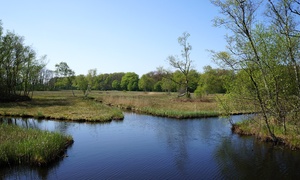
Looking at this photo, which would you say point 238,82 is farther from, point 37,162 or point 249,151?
point 37,162

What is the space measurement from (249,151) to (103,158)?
9813 millimetres

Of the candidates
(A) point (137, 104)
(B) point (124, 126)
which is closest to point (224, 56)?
(B) point (124, 126)

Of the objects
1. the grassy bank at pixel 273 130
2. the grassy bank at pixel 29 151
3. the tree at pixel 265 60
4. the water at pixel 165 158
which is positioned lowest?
the water at pixel 165 158

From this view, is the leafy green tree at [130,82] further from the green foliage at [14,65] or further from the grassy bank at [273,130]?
the grassy bank at [273,130]

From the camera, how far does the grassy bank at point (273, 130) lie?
1691 centimetres

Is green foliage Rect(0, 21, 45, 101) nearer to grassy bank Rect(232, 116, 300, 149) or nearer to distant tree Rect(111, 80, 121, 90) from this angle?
grassy bank Rect(232, 116, 300, 149)

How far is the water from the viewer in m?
12.0

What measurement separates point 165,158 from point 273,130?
975 centimetres

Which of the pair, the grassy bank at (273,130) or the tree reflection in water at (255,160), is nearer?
the tree reflection in water at (255,160)

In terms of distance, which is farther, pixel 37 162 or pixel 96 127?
pixel 96 127

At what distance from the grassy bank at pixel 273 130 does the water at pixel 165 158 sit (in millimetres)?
797

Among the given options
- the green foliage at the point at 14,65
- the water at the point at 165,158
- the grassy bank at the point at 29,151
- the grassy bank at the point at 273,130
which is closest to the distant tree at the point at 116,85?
the green foliage at the point at 14,65

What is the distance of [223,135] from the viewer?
844 inches

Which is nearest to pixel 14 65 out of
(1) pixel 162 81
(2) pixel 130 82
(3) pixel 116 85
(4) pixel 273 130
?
(4) pixel 273 130
